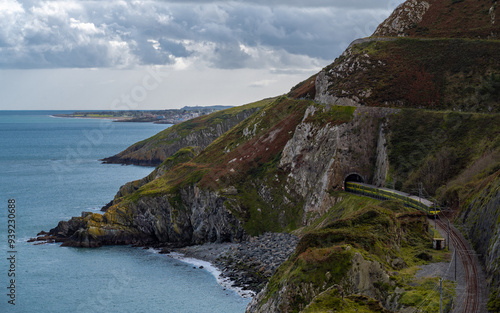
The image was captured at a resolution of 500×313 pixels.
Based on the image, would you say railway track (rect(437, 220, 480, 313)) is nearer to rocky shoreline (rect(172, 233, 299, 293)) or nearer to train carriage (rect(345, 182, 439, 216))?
train carriage (rect(345, 182, 439, 216))

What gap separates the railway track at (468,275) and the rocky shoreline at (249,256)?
2871 centimetres

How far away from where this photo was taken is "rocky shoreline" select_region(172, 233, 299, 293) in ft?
245

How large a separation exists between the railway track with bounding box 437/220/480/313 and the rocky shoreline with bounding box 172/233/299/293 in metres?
28.7

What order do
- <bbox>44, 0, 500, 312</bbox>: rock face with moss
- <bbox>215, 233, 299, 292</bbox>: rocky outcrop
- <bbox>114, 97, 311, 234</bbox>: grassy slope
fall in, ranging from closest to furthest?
<bbox>215, 233, 299, 292</bbox>: rocky outcrop → <bbox>44, 0, 500, 312</bbox>: rock face with moss → <bbox>114, 97, 311, 234</bbox>: grassy slope

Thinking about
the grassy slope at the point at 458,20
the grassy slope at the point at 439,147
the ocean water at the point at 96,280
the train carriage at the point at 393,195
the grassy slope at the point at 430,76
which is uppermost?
the grassy slope at the point at 458,20

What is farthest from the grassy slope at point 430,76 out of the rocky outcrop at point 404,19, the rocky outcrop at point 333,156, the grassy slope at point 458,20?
the rocky outcrop at point 404,19

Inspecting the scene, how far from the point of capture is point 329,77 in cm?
10881

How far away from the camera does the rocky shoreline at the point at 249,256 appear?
74750 mm

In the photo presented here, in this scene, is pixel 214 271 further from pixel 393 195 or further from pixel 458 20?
pixel 458 20

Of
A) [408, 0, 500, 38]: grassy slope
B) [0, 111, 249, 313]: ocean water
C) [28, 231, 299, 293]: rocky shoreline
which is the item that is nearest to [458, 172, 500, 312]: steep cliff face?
[28, 231, 299, 293]: rocky shoreline

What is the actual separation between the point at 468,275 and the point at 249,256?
150 feet

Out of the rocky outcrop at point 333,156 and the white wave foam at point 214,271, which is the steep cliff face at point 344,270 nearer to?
the white wave foam at point 214,271

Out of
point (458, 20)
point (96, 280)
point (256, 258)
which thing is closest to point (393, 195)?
point (256, 258)

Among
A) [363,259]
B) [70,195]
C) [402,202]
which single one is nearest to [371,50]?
[402,202]
